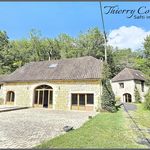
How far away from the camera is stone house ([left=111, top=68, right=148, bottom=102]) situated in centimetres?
3054

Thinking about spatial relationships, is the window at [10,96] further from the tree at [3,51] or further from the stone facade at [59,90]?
the tree at [3,51]

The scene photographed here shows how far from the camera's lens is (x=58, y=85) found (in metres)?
19.8

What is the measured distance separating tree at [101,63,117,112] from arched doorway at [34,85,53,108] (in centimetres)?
642

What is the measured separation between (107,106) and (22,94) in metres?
10.8

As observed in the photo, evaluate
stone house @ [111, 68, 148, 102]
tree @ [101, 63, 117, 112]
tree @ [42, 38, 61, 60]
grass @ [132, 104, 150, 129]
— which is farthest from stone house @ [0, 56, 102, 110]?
tree @ [42, 38, 61, 60]

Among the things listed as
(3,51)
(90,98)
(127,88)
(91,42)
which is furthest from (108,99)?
(3,51)

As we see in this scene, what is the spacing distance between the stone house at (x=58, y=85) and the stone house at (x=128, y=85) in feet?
39.4

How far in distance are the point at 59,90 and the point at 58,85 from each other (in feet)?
1.89

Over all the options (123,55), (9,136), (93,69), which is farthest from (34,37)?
(9,136)

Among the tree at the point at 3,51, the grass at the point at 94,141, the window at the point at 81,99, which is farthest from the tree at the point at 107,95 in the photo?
the tree at the point at 3,51

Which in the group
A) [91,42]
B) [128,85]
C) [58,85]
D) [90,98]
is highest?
[91,42]

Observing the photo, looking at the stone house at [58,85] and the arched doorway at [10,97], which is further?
the arched doorway at [10,97]

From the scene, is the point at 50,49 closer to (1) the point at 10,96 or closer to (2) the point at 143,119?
(1) the point at 10,96

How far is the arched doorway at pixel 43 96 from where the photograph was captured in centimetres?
2046
